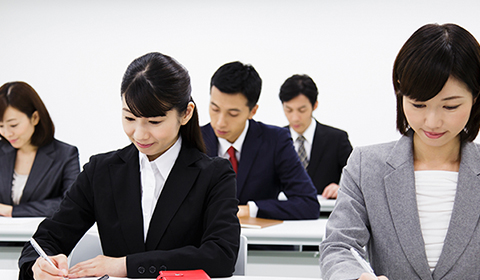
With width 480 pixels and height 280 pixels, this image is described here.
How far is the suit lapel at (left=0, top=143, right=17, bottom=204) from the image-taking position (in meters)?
3.46

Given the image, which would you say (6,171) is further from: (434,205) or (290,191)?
(434,205)

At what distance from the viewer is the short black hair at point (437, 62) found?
4.51ft

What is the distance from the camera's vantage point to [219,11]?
6105mm

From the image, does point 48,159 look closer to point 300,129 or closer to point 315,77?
point 300,129

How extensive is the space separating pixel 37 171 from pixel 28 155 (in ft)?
0.57

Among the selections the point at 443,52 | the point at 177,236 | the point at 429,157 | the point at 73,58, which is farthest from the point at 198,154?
the point at 73,58

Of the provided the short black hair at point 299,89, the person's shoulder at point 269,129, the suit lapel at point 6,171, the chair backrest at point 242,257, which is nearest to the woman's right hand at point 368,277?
the chair backrest at point 242,257

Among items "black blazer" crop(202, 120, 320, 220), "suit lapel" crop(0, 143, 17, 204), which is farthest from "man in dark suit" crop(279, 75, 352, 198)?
"suit lapel" crop(0, 143, 17, 204)

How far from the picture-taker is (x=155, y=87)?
1.71 meters

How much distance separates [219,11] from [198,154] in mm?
4515

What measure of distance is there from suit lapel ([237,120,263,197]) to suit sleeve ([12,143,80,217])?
1.21 metres

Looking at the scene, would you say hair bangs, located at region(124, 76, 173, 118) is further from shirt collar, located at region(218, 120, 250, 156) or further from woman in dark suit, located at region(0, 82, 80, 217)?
woman in dark suit, located at region(0, 82, 80, 217)

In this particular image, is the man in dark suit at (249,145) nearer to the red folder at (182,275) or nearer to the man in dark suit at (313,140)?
the man in dark suit at (313,140)

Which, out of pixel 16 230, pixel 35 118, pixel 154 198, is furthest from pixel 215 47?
pixel 154 198
